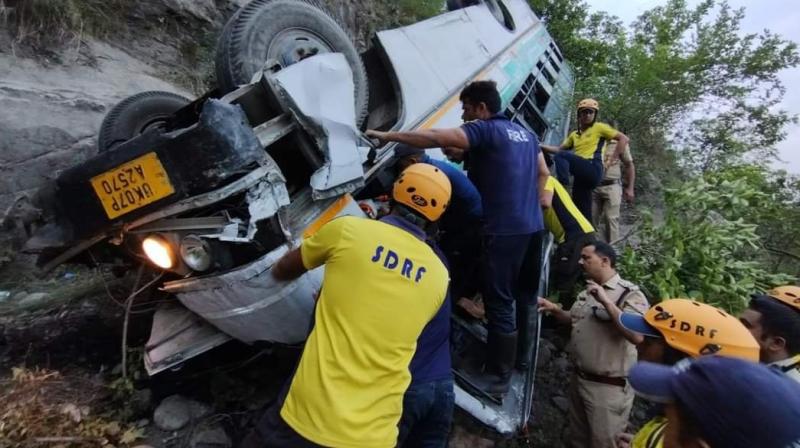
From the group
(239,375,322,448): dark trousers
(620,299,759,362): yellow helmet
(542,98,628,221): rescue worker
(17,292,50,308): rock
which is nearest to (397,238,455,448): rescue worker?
(239,375,322,448): dark trousers

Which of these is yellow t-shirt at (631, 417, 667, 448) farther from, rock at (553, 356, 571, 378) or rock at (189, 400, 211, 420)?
rock at (553, 356, 571, 378)

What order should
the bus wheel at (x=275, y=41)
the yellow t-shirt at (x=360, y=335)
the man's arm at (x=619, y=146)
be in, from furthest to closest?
the man's arm at (x=619, y=146) → the bus wheel at (x=275, y=41) → the yellow t-shirt at (x=360, y=335)

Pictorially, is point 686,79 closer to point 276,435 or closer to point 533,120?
point 533,120

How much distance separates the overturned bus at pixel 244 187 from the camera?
1.74 m

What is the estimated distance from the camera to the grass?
12.6 feet

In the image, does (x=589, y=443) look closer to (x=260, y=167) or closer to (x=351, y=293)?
(x=351, y=293)

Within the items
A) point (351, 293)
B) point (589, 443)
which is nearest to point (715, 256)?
point (589, 443)

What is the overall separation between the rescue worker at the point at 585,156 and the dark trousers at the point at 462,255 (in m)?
1.69

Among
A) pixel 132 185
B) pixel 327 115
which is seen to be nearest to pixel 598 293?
pixel 327 115

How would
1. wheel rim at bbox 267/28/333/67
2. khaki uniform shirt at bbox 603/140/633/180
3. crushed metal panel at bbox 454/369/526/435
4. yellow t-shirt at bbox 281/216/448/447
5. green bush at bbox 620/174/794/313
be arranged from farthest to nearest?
khaki uniform shirt at bbox 603/140/633/180
green bush at bbox 620/174/794/313
wheel rim at bbox 267/28/333/67
crushed metal panel at bbox 454/369/526/435
yellow t-shirt at bbox 281/216/448/447

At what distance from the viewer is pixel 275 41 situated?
250cm

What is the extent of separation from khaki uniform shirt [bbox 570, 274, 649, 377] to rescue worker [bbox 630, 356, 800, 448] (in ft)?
5.59

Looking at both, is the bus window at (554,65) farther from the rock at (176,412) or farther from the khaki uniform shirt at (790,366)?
the rock at (176,412)

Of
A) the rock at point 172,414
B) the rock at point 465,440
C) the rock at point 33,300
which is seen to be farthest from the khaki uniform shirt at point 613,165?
the rock at point 33,300
